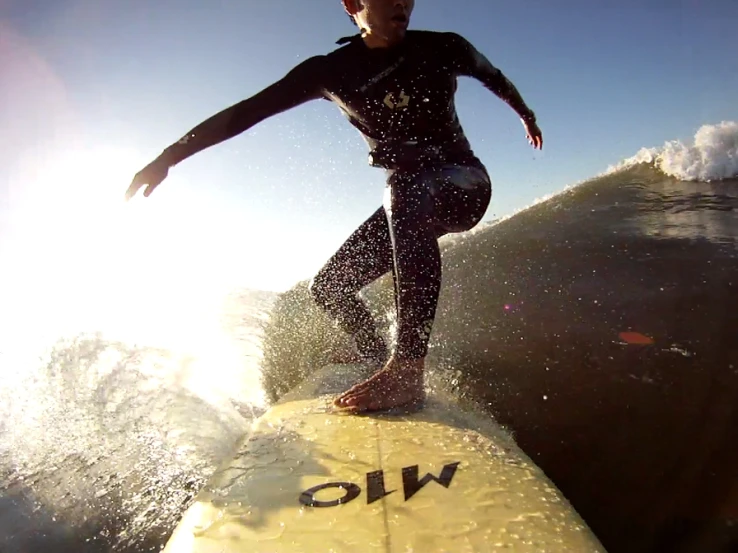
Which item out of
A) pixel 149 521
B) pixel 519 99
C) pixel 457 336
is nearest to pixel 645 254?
pixel 457 336

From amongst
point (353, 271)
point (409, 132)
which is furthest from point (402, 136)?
point (353, 271)

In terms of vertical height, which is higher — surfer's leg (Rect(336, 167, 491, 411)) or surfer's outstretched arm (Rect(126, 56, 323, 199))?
surfer's outstretched arm (Rect(126, 56, 323, 199))

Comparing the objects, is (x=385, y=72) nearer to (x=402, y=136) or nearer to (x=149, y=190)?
(x=402, y=136)

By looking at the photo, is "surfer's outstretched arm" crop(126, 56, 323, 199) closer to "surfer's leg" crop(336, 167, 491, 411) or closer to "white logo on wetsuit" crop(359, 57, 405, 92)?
"white logo on wetsuit" crop(359, 57, 405, 92)

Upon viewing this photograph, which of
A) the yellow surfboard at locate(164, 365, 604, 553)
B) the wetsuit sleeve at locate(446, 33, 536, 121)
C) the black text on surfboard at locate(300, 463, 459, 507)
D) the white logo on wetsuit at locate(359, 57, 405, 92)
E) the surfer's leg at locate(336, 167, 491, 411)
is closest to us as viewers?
the yellow surfboard at locate(164, 365, 604, 553)

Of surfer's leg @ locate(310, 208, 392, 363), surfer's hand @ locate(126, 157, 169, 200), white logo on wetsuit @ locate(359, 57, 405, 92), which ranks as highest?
white logo on wetsuit @ locate(359, 57, 405, 92)

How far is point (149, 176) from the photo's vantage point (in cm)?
230

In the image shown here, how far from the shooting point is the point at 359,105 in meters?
2.35

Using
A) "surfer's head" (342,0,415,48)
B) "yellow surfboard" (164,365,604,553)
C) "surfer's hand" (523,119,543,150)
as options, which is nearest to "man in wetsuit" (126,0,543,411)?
"surfer's head" (342,0,415,48)

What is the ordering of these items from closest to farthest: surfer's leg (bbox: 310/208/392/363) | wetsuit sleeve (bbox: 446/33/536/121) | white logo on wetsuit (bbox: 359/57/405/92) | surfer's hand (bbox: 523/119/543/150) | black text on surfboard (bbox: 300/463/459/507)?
1. black text on surfboard (bbox: 300/463/459/507)
2. white logo on wetsuit (bbox: 359/57/405/92)
3. wetsuit sleeve (bbox: 446/33/536/121)
4. surfer's leg (bbox: 310/208/392/363)
5. surfer's hand (bbox: 523/119/543/150)

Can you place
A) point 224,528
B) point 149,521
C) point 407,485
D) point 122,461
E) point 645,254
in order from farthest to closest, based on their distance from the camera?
point 645,254
point 122,461
point 149,521
point 407,485
point 224,528

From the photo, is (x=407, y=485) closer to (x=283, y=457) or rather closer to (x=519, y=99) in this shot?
(x=283, y=457)

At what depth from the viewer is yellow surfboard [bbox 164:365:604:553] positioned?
3.84ft

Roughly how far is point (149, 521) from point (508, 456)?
1524 millimetres
